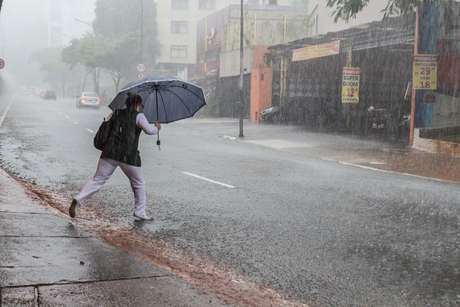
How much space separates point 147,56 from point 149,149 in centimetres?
5709

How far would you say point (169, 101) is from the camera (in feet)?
27.1

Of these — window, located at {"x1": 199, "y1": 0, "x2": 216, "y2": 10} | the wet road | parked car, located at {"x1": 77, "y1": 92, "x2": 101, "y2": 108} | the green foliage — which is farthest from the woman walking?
window, located at {"x1": 199, "y1": 0, "x2": 216, "y2": 10}

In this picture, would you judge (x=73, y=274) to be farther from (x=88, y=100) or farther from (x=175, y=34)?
(x=175, y=34)

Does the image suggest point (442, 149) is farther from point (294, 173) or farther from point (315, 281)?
point (315, 281)

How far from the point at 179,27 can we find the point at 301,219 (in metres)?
68.8

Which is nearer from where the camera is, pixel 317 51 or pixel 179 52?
pixel 317 51

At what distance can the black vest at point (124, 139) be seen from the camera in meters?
7.59

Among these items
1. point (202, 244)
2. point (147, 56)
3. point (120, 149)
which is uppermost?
point (147, 56)

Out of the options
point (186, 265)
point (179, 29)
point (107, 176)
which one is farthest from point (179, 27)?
point (186, 265)

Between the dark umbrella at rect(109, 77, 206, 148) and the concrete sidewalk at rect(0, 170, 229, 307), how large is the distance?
182 cm

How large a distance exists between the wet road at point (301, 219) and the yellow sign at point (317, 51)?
39.1 feet

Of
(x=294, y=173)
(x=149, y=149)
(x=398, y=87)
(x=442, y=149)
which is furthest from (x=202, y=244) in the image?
(x=398, y=87)

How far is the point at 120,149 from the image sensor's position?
7703 millimetres

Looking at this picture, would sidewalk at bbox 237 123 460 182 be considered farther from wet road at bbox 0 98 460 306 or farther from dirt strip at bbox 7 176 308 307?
dirt strip at bbox 7 176 308 307
